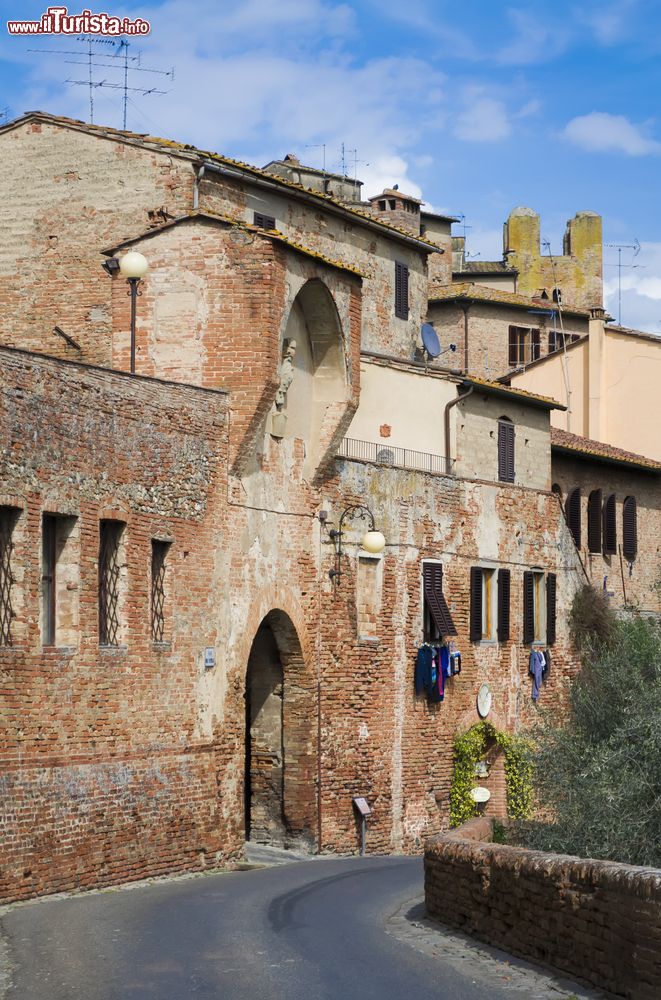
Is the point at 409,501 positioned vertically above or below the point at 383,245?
below

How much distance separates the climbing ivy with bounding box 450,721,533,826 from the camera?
1239 inches

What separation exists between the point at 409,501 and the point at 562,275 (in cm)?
2898

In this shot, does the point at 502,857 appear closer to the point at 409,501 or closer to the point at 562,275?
the point at 409,501

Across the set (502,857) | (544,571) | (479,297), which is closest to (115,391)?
(502,857)

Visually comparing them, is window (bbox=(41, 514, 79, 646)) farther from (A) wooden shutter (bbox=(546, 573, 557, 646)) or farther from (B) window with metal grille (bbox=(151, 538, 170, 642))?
(A) wooden shutter (bbox=(546, 573, 557, 646))

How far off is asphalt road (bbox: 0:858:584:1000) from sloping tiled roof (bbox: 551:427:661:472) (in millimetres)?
19230

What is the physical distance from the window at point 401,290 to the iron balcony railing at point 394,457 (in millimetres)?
6518

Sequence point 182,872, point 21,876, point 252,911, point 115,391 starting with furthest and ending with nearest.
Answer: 1. point 182,872
2. point 115,391
3. point 21,876
4. point 252,911

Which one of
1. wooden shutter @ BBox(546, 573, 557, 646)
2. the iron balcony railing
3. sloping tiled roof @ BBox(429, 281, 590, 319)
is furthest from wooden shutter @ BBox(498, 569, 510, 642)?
sloping tiled roof @ BBox(429, 281, 590, 319)

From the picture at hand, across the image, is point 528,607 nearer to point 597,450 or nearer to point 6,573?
point 597,450

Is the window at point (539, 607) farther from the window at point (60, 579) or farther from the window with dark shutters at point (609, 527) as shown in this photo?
the window at point (60, 579)

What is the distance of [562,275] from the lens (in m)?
57.5

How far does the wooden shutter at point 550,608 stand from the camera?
3541cm

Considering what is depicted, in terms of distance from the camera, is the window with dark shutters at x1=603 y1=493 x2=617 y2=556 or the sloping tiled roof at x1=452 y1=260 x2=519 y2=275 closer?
the window with dark shutters at x1=603 y1=493 x2=617 y2=556
